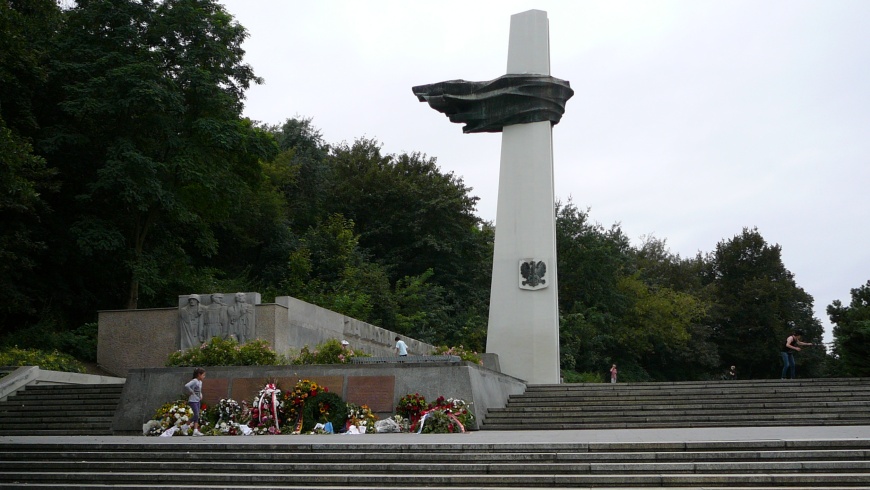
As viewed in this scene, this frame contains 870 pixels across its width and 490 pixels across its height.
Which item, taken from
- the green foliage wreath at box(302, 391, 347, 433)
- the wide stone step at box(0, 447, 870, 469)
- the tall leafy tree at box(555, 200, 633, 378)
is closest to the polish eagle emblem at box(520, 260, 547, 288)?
the green foliage wreath at box(302, 391, 347, 433)

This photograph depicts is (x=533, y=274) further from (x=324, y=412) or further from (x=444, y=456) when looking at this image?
(x=444, y=456)

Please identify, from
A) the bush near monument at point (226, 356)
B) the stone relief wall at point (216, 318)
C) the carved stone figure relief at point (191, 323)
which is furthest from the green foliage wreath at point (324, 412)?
the carved stone figure relief at point (191, 323)

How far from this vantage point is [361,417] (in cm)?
1600

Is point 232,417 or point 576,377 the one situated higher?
point 576,377

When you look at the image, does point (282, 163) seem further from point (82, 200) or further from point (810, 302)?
point (810, 302)

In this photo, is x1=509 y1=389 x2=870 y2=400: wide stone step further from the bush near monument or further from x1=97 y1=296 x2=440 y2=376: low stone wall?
x1=97 y1=296 x2=440 y2=376: low stone wall

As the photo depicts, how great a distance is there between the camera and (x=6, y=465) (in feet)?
38.4

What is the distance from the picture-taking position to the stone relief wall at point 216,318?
2186 centimetres

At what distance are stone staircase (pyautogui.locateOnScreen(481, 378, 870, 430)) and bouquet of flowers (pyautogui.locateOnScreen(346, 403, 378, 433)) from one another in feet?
7.48

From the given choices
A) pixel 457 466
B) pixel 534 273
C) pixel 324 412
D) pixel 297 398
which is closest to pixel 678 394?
pixel 534 273

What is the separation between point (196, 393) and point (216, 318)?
21.1 feet

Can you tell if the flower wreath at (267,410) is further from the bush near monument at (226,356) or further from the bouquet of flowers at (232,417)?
the bush near monument at (226,356)

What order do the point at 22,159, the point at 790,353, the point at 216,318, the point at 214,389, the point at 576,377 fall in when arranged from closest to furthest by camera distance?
1. the point at 214,389
2. the point at 790,353
3. the point at 22,159
4. the point at 216,318
5. the point at 576,377

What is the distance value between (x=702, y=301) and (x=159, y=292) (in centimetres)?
3238
